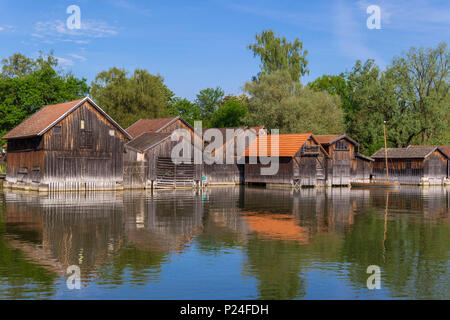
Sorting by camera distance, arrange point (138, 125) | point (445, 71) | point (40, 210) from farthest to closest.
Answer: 1. point (445, 71)
2. point (138, 125)
3. point (40, 210)

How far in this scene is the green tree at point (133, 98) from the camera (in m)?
79.7

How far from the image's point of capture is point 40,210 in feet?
99.1

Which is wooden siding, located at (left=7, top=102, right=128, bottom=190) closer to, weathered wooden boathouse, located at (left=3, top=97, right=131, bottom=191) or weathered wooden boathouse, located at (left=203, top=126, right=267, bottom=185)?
weathered wooden boathouse, located at (left=3, top=97, right=131, bottom=191)

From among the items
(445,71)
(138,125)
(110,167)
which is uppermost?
(445,71)

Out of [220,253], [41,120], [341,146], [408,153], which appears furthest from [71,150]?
[408,153]

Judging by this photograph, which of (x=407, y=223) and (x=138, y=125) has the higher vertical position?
(x=138, y=125)

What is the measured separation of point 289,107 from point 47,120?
39442 millimetres

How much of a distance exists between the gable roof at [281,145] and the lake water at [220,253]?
1107 inches

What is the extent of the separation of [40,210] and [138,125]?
35.0 m

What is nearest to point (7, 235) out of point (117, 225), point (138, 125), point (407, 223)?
point (117, 225)

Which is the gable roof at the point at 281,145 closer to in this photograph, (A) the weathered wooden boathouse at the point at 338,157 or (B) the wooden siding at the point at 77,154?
(A) the weathered wooden boathouse at the point at 338,157

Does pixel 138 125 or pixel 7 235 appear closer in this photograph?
pixel 7 235

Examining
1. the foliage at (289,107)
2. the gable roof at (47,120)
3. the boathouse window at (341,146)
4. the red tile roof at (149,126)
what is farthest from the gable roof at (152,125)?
the foliage at (289,107)
